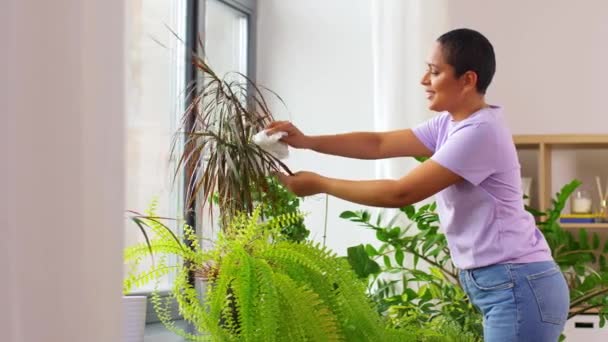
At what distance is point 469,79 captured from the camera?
2496mm

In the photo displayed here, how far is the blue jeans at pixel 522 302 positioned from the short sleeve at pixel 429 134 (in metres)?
0.44

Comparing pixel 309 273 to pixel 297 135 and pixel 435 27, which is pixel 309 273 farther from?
pixel 435 27

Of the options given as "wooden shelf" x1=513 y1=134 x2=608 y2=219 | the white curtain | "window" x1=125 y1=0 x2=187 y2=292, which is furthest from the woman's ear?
"wooden shelf" x1=513 y1=134 x2=608 y2=219

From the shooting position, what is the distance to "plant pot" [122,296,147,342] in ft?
7.89

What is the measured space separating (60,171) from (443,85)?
175 cm

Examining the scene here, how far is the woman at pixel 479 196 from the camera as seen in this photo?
2352 millimetres

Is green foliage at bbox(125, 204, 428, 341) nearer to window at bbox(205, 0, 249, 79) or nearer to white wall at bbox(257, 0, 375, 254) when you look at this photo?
window at bbox(205, 0, 249, 79)

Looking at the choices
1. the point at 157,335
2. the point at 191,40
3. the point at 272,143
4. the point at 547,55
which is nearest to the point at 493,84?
the point at 547,55

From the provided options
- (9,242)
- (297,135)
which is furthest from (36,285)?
(297,135)

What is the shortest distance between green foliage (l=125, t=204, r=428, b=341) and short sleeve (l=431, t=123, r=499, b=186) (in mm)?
718

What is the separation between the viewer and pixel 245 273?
1.42m

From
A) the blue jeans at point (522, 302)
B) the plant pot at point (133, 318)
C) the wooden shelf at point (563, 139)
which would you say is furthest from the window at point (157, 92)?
the wooden shelf at point (563, 139)

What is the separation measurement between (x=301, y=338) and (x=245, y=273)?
0.13 meters

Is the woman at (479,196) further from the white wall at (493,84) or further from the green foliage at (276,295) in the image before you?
the white wall at (493,84)
